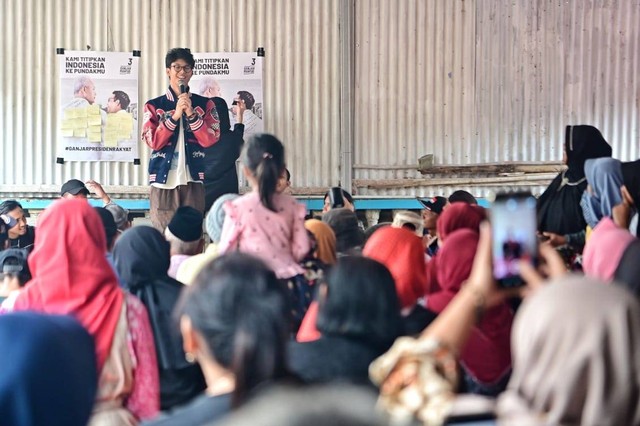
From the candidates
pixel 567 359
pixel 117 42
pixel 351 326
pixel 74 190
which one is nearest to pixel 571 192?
pixel 351 326

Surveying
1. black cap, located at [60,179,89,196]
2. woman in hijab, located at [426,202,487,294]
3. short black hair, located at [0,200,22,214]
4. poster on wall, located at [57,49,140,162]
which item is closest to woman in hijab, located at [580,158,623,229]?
woman in hijab, located at [426,202,487,294]

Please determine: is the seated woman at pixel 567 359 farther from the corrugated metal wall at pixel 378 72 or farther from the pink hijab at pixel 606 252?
the corrugated metal wall at pixel 378 72

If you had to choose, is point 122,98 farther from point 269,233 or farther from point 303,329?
point 303,329

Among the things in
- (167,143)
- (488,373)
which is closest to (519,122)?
(167,143)

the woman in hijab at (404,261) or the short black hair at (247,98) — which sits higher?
the short black hair at (247,98)

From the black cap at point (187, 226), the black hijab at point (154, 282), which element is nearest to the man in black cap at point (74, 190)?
the black cap at point (187, 226)

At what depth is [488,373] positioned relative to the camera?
13.4 ft

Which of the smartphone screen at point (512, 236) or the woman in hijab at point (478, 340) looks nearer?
the smartphone screen at point (512, 236)

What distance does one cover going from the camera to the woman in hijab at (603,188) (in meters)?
5.52

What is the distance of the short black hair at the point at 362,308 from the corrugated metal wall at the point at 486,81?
7783 millimetres

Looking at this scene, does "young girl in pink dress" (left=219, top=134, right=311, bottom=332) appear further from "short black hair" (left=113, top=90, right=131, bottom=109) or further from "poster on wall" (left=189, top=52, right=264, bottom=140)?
"short black hair" (left=113, top=90, right=131, bottom=109)

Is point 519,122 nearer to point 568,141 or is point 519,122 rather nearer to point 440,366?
point 568,141

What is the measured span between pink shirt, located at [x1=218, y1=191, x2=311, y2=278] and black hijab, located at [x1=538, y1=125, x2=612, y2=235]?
7.93 feet

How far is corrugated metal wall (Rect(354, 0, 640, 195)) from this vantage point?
10.6m
